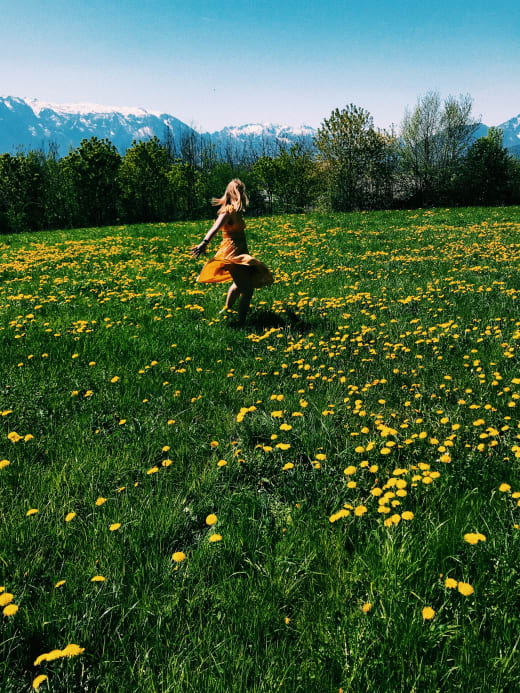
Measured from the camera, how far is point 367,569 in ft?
6.57

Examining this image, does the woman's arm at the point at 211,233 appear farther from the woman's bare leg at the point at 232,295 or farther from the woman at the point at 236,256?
the woman's bare leg at the point at 232,295

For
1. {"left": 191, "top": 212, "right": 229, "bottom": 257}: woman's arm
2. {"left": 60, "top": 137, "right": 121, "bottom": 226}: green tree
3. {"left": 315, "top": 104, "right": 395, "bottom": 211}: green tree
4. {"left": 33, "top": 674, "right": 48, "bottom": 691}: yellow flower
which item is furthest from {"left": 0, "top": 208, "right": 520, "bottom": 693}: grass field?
{"left": 60, "top": 137, "right": 121, "bottom": 226}: green tree

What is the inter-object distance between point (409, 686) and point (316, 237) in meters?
14.2

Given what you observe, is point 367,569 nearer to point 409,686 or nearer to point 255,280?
point 409,686

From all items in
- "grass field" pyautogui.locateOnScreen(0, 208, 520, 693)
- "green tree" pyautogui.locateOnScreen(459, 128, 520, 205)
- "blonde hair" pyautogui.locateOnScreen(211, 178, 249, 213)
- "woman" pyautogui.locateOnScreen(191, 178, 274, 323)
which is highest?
"green tree" pyautogui.locateOnScreen(459, 128, 520, 205)

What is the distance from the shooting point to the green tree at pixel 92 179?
4672 centimetres

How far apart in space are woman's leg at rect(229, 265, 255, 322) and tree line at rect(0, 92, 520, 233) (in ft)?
125

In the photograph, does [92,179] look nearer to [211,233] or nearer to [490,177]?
[490,177]

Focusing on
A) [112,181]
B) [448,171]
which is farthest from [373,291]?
[112,181]

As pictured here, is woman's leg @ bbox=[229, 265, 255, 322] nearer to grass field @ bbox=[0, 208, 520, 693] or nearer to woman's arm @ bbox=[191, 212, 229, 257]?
grass field @ bbox=[0, 208, 520, 693]

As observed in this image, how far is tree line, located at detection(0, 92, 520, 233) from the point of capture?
3947cm

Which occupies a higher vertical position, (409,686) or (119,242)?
(119,242)

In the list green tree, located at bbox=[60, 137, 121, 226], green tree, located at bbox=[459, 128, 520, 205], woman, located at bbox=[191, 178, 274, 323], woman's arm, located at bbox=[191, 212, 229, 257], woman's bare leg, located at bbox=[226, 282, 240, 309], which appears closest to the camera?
woman's arm, located at bbox=[191, 212, 229, 257]

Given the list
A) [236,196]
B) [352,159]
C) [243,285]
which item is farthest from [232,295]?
[352,159]
